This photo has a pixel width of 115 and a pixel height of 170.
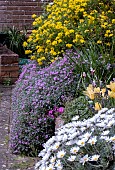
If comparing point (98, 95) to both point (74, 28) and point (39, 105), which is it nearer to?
point (39, 105)

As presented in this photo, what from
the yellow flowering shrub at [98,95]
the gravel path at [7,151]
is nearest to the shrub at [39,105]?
the gravel path at [7,151]

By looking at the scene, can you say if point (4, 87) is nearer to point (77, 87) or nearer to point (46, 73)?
point (46, 73)

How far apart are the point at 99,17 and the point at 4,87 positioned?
2.11 metres

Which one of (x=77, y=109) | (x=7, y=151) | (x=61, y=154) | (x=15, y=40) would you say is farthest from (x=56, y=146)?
(x=15, y=40)

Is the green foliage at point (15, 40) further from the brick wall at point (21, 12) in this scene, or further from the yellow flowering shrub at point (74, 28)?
the yellow flowering shrub at point (74, 28)

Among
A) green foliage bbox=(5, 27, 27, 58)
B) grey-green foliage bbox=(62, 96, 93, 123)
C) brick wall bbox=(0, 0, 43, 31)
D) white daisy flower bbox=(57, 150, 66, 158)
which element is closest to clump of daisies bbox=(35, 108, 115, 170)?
white daisy flower bbox=(57, 150, 66, 158)

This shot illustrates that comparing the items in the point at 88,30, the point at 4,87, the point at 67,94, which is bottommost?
the point at 4,87

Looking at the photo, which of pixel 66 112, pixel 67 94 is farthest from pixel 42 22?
pixel 66 112

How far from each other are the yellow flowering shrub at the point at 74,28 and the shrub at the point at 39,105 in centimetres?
65

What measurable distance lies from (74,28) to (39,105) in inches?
60.3

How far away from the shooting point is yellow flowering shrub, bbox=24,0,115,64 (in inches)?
233

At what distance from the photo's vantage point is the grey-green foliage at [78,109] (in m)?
4.41

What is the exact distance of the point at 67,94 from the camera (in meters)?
5.02

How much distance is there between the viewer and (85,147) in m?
3.12
